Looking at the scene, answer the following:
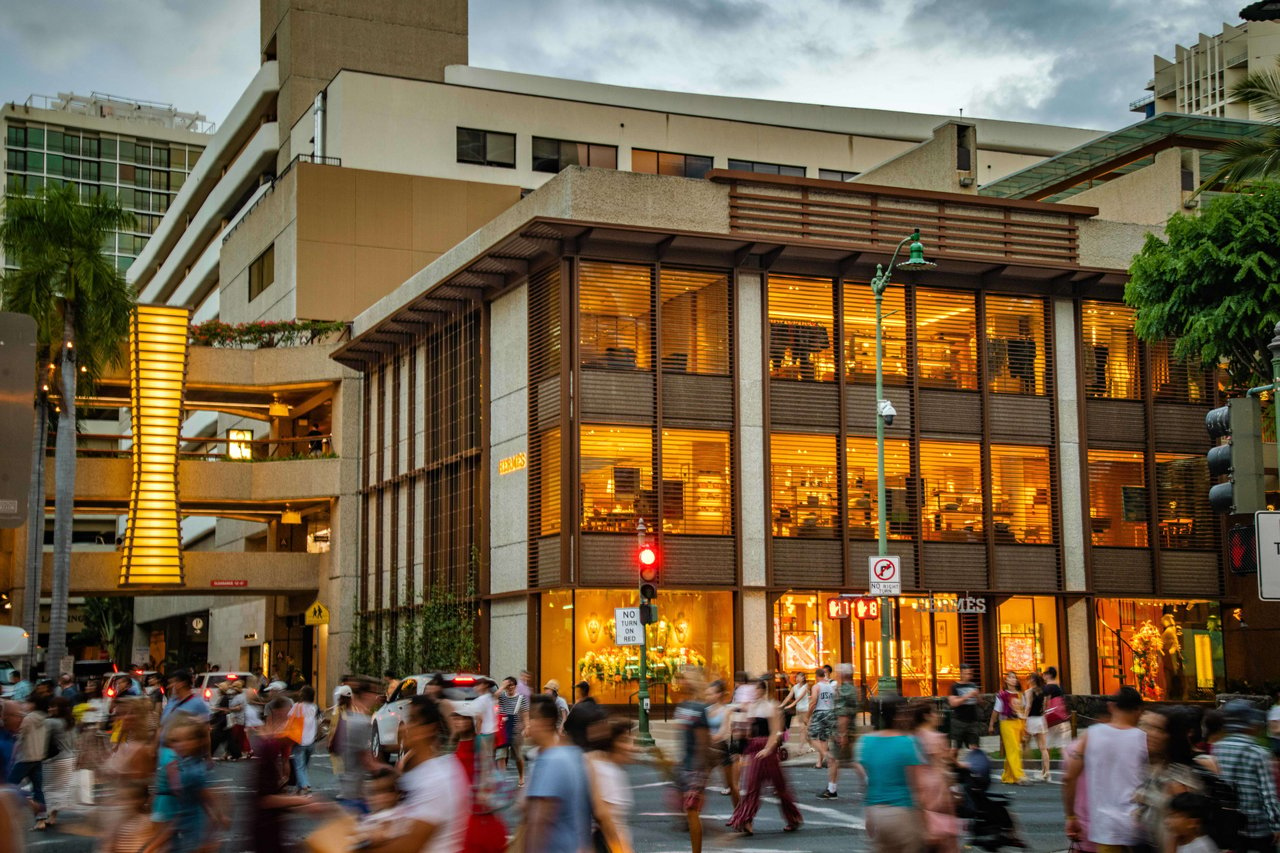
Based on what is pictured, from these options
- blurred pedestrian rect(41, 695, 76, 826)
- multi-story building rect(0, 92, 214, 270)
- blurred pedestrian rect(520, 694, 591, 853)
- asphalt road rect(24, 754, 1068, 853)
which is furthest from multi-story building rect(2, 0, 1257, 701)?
multi-story building rect(0, 92, 214, 270)

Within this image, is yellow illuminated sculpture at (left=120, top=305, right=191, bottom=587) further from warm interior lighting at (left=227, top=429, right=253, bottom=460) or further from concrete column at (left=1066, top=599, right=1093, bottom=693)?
concrete column at (left=1066, top=599, right=1093, bottom=693)

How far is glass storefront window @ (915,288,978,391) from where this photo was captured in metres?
37.0

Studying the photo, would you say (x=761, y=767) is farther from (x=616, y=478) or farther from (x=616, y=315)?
(x=616, y=315)

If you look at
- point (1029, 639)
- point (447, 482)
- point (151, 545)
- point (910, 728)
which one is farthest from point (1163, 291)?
point (151, 545)

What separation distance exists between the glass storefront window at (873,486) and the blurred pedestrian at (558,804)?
28038 millimetres

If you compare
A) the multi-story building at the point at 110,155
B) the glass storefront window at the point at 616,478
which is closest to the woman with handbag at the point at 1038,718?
the glass storefront window at the point at 616,478

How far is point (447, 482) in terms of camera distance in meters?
40.1

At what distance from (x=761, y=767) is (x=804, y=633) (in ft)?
59.0

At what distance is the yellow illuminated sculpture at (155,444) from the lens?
46188mm

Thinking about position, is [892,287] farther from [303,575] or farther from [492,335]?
[303,575]

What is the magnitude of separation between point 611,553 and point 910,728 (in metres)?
22.9

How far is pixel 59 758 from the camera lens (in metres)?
19.3

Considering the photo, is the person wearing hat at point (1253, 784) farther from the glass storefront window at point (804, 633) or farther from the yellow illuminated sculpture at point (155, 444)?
the yellow illuminated sculpture at point (155, 444)

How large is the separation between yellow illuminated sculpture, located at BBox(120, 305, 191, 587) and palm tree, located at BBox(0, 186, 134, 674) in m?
2.28
